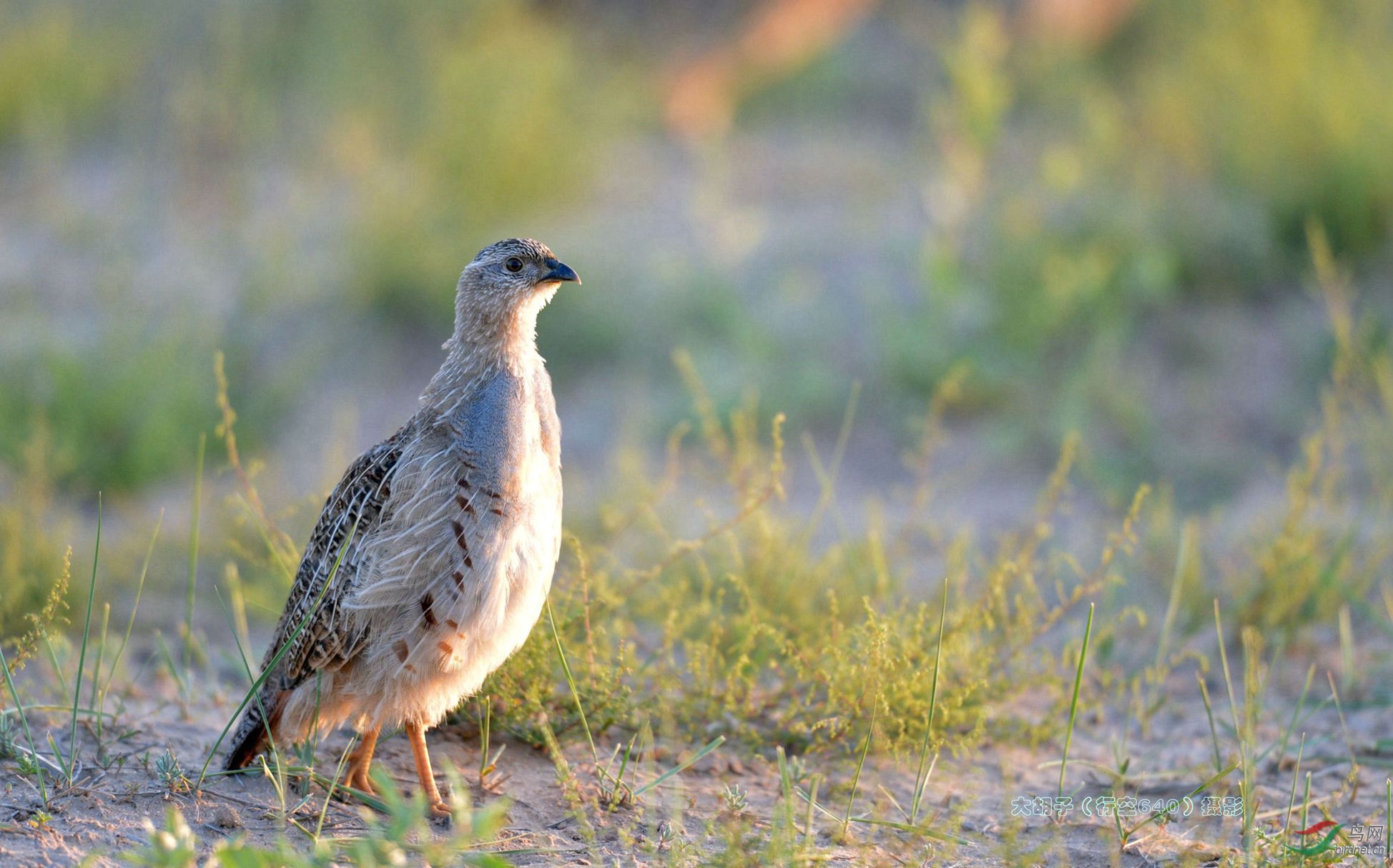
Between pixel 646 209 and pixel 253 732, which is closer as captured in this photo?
pixel 253 732

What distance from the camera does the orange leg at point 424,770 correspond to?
312 cm

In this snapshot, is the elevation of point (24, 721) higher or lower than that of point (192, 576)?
lower

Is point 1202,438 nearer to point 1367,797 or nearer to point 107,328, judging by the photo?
point 1367,797

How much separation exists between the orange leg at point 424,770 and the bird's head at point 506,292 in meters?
0.94

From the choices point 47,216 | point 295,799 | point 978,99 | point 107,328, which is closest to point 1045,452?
point 978,99

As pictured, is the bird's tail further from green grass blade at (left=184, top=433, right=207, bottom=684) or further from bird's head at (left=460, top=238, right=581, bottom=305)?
bird's head at (left=460, top=238, right=581, bottom=305)

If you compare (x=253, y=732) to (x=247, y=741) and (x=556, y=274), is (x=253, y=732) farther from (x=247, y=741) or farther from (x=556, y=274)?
(x=556, y=274)

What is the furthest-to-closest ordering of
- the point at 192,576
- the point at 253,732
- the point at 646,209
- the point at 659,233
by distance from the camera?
the point at 646,209
the point at 659,233
the point at 192,576
the point at 253,732

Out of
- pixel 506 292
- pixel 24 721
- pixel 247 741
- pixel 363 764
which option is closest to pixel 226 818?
pixel 247 741

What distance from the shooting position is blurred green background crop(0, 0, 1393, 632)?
6.03 meters

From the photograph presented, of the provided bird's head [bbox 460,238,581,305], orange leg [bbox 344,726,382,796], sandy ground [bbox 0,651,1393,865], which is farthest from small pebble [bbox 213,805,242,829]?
bird's head [bbox 460,238,581,305]

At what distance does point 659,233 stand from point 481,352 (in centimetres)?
505

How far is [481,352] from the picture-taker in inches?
124

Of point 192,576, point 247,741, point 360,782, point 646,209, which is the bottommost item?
point 360,782
